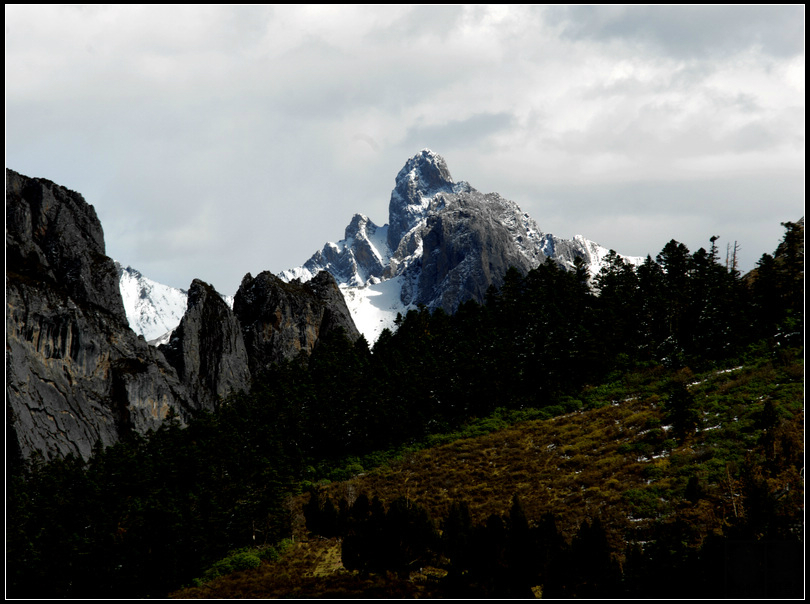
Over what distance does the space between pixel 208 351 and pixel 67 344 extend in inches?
1088

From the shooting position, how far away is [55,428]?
90875 millimetres

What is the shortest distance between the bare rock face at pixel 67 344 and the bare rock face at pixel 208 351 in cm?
439

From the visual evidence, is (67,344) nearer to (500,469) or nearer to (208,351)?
(208,351)

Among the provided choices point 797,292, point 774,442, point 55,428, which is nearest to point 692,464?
point 774,442

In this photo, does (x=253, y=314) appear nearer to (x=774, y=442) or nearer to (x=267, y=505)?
(x=267, y=505)

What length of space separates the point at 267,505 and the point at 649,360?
47.3m

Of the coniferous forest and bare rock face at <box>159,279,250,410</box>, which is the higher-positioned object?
bare rock face at <box>159,279,250,410</box>

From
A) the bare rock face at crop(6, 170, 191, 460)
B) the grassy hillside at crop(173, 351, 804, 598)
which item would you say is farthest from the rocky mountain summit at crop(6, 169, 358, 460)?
the grassy hillside at crop(173, 351, 804, 598)

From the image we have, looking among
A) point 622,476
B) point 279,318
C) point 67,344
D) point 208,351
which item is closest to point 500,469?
point 622,476

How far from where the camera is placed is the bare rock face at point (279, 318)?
5153 inches

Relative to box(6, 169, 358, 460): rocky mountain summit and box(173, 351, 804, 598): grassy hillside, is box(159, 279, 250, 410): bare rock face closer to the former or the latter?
box(6, 169, 358, 460): rocky mountain summit

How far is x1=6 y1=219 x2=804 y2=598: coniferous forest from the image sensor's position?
102ft

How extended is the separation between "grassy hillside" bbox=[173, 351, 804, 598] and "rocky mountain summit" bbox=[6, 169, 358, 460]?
4432 cm

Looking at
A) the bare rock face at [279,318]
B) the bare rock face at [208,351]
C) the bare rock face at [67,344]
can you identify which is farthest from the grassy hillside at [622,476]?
the bare rock face at [279,318]
